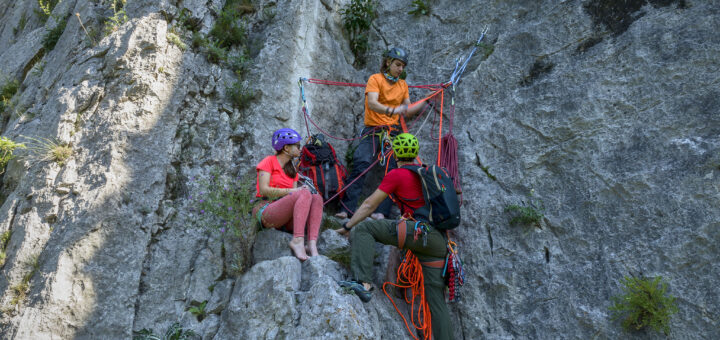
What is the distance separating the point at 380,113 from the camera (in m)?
6.74

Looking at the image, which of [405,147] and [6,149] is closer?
[405,147]

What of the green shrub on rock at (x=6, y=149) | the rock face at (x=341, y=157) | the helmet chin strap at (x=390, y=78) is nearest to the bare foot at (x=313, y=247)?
the rock face at (x=341, y=157)

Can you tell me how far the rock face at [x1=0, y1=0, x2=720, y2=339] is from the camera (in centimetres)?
468

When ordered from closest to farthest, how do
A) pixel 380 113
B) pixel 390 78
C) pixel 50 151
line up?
pixel 50 151
pixel 380 113
pixel 390 78

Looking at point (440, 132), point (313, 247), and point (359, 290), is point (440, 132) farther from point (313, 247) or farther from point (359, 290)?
point (359, 290)

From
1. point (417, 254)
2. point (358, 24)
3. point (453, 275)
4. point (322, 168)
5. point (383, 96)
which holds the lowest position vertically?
point (453, 275)

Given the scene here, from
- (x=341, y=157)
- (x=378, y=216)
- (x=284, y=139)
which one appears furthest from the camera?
(x=341, y=157)

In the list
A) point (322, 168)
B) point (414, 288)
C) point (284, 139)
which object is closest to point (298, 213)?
point (284, 139)

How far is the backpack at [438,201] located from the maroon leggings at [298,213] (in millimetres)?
1113

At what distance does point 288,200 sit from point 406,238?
4.49ft

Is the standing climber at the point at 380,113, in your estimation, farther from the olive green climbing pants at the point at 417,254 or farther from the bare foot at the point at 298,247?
the olive green climbing pants at the point at 417,254

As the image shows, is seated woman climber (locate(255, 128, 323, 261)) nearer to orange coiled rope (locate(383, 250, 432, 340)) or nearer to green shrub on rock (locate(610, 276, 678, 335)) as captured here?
orange coiled rope (locate(383, 250, 432, 340))

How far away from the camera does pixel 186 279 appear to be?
5258 mm

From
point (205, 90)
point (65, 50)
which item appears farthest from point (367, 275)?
point (65, 50)
